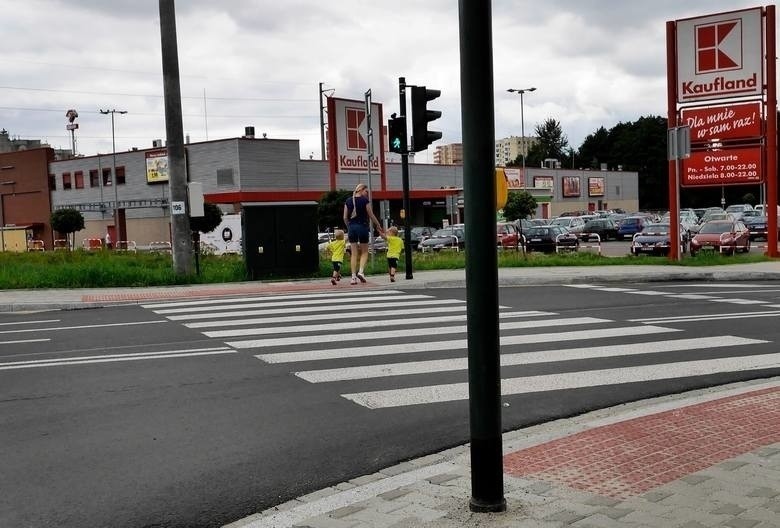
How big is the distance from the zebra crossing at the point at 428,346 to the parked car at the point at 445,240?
22088 mm

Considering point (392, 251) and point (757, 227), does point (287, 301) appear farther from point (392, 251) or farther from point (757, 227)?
point (757, 227)

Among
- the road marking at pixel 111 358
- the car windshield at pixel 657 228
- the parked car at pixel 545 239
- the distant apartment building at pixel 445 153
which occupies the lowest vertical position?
the road marking at pixel 111 358

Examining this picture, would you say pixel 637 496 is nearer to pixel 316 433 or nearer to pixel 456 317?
pixel 316 433

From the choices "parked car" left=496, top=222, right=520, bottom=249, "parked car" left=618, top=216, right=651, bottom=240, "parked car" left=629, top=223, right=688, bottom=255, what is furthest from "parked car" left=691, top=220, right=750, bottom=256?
"parked car" left=618, top=216, right=651, bottom=240

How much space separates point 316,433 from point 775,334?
679 centimetres

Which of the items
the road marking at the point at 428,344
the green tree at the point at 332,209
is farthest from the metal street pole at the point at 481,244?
the green tree at the point at 332,209

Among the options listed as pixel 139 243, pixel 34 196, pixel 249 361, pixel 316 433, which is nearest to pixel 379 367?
pixel 249 361

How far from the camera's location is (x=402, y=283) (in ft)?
55.3

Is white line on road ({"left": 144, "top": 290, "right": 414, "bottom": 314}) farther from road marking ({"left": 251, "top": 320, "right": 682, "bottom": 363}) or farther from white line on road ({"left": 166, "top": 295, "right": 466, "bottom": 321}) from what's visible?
road marking ({"left": 251, "top": 320, "right": 682, "bottom": 363})

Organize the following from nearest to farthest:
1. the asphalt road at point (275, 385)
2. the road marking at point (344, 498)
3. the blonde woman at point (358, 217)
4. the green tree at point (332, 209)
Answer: the road marking at point (344, 498)
the asphalt road at point (275, 385)
the blonde woman at point (358, 217)
the green tree at point (332, 209)

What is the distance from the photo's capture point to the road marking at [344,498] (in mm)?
4309

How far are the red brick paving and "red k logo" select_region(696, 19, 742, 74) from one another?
20145 mm

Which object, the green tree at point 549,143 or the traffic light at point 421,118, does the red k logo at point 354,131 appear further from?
the green tree at point 549,143

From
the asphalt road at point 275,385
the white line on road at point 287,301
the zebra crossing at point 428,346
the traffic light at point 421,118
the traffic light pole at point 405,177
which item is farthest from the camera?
the traffic light pole at point 405,177
